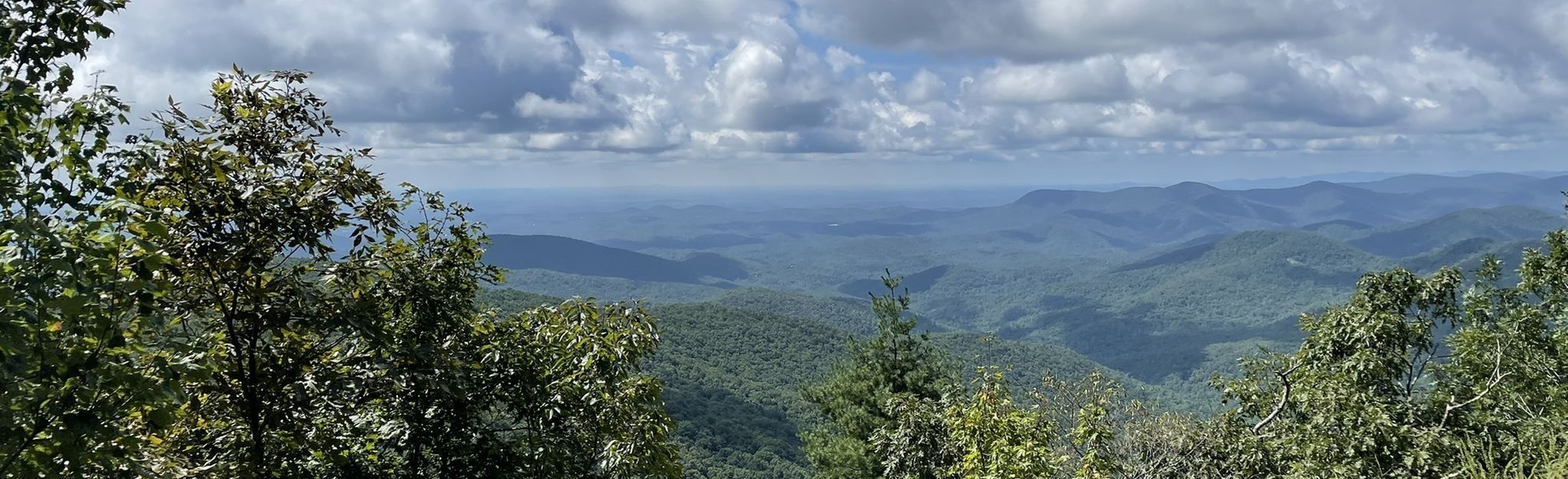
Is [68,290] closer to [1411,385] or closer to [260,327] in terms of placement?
[260,327]

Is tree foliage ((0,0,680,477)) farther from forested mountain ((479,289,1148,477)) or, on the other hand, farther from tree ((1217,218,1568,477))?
forested mountain ((479,289,1148,477))

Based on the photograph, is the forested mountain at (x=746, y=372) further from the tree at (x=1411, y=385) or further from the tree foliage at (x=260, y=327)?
the tree foliage at (x=260, y=327)

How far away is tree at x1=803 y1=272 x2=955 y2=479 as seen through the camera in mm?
22812

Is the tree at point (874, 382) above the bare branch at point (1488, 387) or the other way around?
the other way around

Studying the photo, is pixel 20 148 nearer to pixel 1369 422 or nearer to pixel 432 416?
pixel 432 416

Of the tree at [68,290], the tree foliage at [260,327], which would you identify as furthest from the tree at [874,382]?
the tree at [68,290]

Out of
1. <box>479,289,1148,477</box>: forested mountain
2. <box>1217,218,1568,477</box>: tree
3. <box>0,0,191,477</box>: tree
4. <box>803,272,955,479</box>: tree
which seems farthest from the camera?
<box>479,289,1148,477</box>: forested mountain

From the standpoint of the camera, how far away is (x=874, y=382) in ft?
78.7

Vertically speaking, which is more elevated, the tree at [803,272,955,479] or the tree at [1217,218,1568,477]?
the tree at [1217,218,1568,477]

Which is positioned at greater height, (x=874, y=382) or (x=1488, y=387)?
(x=1488, y=387)

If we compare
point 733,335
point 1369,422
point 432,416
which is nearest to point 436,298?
point 432,416

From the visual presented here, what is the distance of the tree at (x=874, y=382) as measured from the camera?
74.8 feet

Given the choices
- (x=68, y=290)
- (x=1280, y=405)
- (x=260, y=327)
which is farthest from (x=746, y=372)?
(x=68, y=290)

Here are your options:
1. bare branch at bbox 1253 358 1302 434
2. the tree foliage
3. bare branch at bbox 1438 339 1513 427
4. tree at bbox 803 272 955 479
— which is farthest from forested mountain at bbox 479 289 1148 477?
the tree foliage
